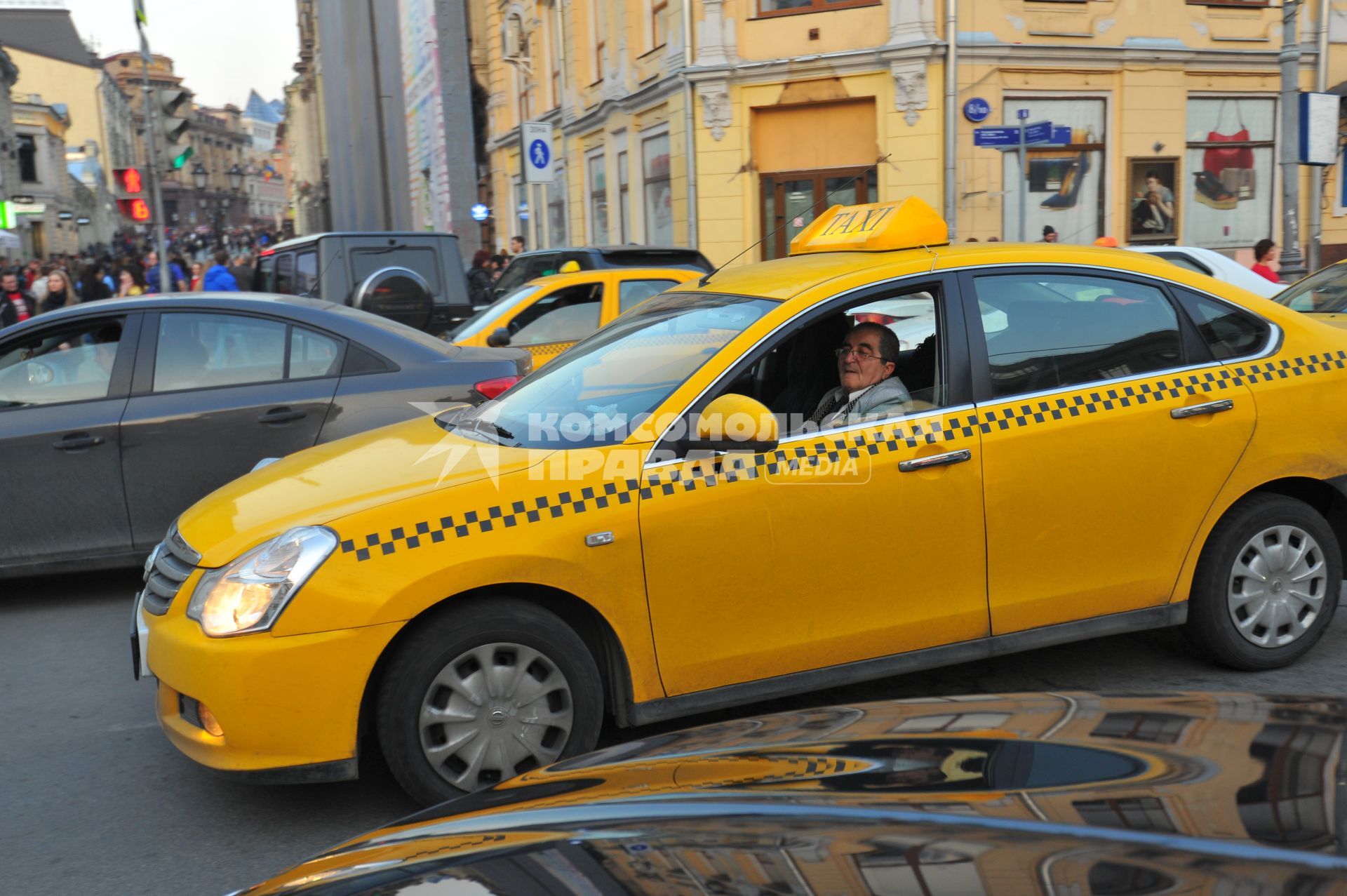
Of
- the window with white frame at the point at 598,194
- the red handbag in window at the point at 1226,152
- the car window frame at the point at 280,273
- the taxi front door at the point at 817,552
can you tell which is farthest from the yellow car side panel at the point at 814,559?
the window with white frame at the point at 598,194

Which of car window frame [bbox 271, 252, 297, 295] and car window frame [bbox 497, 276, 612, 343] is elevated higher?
car window frame [bbox 271, 252, 297, 295]

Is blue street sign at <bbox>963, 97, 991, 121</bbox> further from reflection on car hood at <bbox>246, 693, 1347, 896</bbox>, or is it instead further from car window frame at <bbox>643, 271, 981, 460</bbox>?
reflection on car hood at <bbox>246, 693, 1347, 896</bbox>

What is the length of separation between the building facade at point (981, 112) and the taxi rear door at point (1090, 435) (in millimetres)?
14717

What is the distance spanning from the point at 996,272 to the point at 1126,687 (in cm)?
166

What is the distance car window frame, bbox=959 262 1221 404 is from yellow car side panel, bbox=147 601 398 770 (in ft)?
6.99

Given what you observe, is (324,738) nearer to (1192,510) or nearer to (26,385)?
(1192,510)

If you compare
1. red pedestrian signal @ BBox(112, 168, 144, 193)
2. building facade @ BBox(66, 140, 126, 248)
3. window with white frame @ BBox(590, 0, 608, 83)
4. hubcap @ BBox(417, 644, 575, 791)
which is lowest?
hubcap @ BBox(417, 644, 575, 791)

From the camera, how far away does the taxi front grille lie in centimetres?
371

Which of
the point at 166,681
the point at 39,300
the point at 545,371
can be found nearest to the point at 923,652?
the point at 545,371

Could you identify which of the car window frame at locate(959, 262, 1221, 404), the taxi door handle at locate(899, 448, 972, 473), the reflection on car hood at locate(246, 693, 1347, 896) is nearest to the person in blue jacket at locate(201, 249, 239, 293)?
the car window frame at locate(959, 262, 1221, 404)

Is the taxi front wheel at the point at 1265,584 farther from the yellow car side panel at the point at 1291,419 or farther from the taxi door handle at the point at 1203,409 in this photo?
the taxi door handle at the point at 1203,409

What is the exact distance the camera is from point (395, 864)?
1910 mm

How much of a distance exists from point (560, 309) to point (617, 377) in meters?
5.50

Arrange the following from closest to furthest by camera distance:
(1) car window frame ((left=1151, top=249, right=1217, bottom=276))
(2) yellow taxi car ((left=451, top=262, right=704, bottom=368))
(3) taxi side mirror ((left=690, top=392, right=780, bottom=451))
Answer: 1. (3) taxi side mirror ((left=690, top=392, right=780, bottom=451))
2. (2) yellow taxi car ((left=451, top=262, right=704, bottom=368))
3. (1) car window frame ((left=1151, top=249, right=1217, bottom=276))
